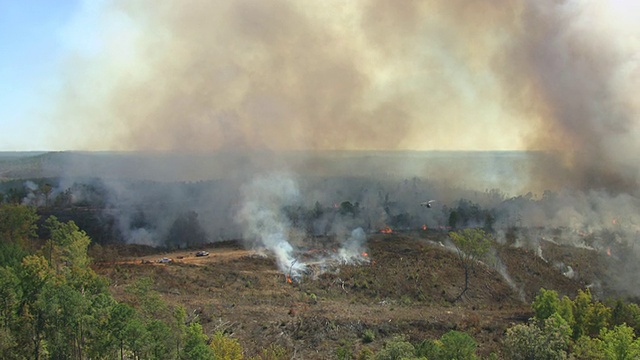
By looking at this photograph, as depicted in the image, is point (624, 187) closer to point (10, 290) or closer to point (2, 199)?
point (10, 290)

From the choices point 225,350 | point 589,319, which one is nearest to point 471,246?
point 589,319

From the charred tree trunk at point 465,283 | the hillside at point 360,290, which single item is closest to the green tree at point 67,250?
the hillside at point 360,290

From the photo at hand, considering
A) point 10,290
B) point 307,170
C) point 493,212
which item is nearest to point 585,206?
point 493,212

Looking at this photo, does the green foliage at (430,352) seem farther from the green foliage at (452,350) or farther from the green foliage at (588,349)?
the green foliage at (588,349)

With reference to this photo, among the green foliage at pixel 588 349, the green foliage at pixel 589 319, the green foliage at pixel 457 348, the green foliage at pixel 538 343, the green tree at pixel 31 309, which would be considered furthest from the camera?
the green foliage at pixel 589 319

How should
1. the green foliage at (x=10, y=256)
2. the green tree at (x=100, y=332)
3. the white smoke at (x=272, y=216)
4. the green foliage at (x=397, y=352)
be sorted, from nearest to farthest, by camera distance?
the green foliage at (x=397, y=352), the green tree at (x=100, y=332), the green foliage at (x=10, y=256), the white smoke at (x=272, y=216)

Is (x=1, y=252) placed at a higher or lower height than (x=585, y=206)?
lower

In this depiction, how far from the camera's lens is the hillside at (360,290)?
49719 millimetres

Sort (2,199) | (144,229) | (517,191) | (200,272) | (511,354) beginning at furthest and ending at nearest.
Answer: (517,191) → (2,199) → (144,229) → (200,272) → (511,354)

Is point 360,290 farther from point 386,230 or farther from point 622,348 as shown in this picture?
point 622,348

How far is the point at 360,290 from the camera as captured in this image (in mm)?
64500

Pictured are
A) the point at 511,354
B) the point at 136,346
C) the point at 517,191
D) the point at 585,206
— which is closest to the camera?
the point at 136,346

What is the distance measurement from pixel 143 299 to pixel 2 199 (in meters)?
106

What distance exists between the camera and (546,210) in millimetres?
96688
